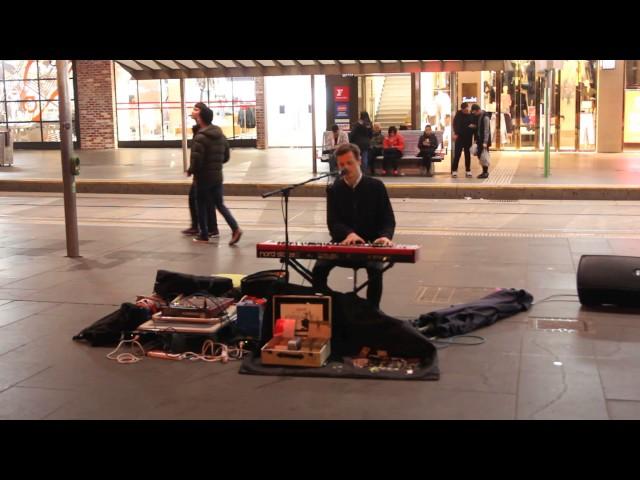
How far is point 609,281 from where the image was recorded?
25.1 ft

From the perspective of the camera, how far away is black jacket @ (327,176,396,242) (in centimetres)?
714

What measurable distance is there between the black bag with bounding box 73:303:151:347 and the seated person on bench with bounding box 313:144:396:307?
58.9 inches

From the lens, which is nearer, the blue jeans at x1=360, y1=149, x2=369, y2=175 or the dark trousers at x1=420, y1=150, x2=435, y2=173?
the blue jeans at x1=360, y1=149, x2=369, y2=175

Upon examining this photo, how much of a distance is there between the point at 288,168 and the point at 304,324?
15686 millimetres

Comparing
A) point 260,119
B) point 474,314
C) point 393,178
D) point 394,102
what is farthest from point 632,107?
point 474,314

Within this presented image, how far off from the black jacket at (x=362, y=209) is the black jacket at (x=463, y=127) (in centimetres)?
1239

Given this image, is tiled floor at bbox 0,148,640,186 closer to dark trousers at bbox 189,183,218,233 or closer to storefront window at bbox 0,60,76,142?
storefront window at bbox 0,60,76,142

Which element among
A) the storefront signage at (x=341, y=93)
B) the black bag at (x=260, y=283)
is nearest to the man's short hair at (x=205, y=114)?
the black bag at (x=260, y=283)

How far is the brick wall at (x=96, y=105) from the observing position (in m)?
31.5

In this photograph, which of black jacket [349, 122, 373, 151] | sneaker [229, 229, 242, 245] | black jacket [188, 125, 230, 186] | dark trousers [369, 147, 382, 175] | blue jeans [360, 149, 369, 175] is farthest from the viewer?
dark trousers [369, 147, 382, 175]

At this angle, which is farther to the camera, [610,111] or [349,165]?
[610,111]

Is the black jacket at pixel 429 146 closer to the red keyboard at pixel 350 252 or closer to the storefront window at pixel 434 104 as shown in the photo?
the storefront window at pixel 434 104

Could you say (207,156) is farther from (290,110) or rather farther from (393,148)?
(290,110)

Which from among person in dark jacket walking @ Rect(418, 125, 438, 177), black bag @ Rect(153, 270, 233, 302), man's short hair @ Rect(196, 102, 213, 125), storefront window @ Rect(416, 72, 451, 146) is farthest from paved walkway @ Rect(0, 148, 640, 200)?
black bag @ Rect(153, 270, 233, 302)
